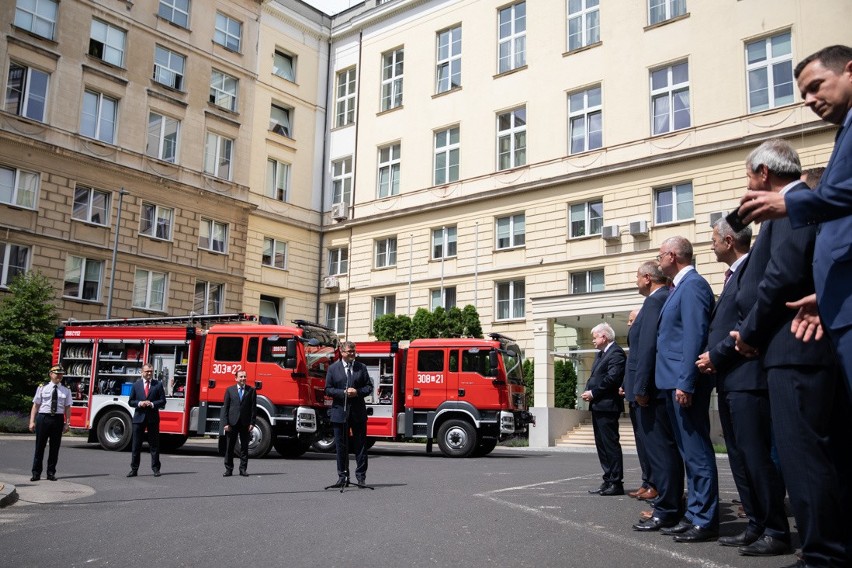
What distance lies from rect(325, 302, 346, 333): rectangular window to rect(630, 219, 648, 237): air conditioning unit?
54.2 ft

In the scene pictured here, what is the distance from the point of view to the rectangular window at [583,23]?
32.0 meters

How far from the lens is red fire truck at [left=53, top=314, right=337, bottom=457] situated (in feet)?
57.6

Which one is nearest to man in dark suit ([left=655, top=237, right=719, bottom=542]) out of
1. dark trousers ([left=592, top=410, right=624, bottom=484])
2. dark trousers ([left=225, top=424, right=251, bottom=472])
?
dark trousers ([left=592, top=410, right=624, bottom=484])

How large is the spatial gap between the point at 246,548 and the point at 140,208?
29.5m

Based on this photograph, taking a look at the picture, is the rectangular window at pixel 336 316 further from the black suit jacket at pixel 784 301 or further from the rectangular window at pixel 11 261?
the black suit jacket at pixel 784 301

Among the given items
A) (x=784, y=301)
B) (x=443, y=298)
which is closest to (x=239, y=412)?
(x=784, y=301)

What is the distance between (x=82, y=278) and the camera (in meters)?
31.0

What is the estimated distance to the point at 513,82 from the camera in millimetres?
34250

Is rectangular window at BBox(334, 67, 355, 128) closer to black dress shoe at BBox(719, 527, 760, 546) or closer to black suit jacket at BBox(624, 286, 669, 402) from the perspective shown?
black suit jacket at BBox(624, 286, 669, 402)

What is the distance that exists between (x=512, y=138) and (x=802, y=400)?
31.0 m

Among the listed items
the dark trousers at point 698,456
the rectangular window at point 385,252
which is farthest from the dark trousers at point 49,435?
the rectangular window at point 385,252

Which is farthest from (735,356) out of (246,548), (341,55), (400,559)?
(341,55)

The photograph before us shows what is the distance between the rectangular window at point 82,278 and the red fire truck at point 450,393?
16210 millimetres

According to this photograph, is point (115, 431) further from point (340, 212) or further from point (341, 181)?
point (341, 181)
